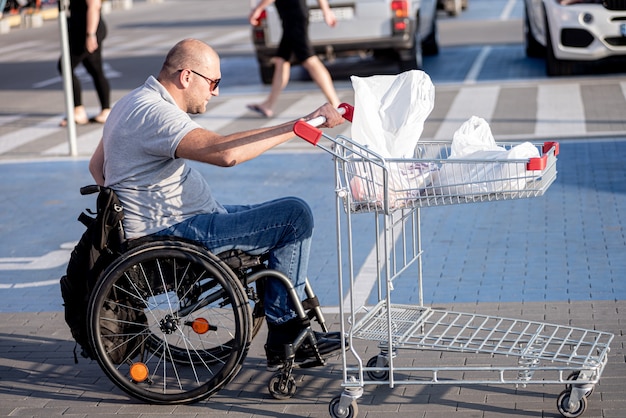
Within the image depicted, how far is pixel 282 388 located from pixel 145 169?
1.10m

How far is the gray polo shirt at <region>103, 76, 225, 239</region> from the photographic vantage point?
4707 millimetres

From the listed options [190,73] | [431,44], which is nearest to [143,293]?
[190,73]

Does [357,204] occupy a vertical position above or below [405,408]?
above

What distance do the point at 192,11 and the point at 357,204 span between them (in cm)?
3326

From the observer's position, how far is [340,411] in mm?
4488

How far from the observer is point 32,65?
2120 cm

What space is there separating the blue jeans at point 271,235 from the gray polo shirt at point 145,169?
0.09m

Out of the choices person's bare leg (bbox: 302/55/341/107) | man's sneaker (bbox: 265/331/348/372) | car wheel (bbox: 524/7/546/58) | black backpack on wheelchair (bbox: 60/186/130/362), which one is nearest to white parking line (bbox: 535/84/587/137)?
person's bare leg (bbox: 302/55/341/107)

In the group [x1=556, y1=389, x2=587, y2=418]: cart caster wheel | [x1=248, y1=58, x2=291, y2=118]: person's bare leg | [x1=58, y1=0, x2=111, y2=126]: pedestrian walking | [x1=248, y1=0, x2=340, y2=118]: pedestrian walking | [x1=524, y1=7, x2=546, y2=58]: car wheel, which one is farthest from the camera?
[x1=524, y1=7, x2=546, y2=58]: car wheel

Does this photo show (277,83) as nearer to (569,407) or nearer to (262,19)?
(262,19)

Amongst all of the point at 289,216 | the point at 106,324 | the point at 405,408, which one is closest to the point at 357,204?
the point at 289,216

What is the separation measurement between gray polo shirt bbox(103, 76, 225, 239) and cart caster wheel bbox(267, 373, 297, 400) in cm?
81

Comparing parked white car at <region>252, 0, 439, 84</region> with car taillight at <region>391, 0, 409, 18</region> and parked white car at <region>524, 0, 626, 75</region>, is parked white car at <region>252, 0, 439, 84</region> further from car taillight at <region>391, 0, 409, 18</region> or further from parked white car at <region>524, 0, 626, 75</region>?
parked white car at <region>524, 0, 626, 75</region>

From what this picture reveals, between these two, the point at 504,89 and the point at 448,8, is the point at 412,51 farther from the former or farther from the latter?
the point at 448,8
